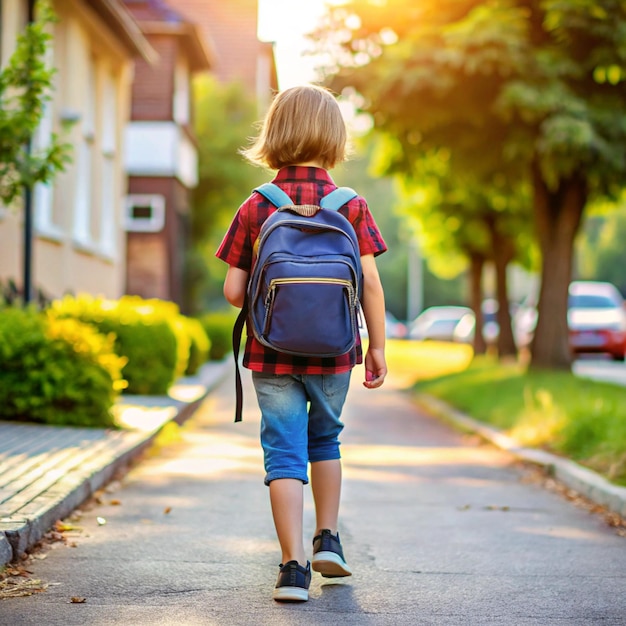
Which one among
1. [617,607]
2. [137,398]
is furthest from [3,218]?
[617,607]

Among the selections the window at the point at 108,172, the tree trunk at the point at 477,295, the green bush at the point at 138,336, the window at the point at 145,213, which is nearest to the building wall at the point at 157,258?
the window at the point at 145,213

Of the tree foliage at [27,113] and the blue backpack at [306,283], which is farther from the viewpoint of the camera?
the tree foliage at [27,113]

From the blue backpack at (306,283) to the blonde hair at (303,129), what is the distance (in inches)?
10.6

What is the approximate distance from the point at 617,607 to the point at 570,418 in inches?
201

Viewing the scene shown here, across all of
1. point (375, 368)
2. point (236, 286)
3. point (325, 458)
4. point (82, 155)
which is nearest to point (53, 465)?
point (325, 458)

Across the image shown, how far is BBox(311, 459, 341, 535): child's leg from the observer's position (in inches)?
170

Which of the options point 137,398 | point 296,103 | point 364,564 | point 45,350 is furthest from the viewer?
point 137,398

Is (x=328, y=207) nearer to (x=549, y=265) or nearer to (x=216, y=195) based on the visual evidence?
(x=549, y=265)

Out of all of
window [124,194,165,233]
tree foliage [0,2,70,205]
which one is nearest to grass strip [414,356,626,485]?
tree foliage [0,2,70,205]

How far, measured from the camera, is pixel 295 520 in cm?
407

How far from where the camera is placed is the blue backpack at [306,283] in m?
3.90

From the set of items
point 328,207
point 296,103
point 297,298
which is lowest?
point 297,298

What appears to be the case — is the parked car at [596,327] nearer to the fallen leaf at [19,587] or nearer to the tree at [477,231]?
the tree at [477,231]

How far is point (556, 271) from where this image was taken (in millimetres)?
14914
